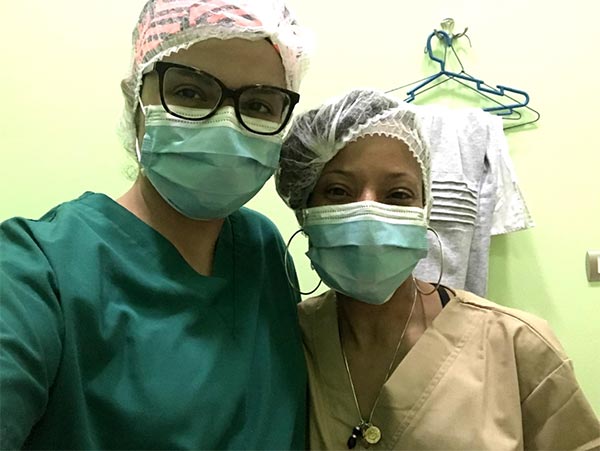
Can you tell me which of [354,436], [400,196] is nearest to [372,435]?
[354,436]

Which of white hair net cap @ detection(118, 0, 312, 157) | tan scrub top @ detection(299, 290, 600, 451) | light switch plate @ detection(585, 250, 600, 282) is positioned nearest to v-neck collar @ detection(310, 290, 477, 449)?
tan scrub top @ detection(299, 290, 600, 451)

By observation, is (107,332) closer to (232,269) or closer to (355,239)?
(232,269)

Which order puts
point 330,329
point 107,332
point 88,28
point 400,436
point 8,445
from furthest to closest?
point 88,28
point 330,329
point 400,436
point 107,332
point 8,445

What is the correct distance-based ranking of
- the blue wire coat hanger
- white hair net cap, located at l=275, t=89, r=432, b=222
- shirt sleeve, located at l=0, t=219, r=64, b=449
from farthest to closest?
the blue wire coat hanger, white hair net cap, located at l=275, t=89, r=432, b=222, shirt sleeve, located at l=0, t=219, r=64, b=449

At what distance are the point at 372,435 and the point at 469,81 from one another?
46.8 inches

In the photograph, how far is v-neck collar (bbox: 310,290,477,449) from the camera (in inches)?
42.4

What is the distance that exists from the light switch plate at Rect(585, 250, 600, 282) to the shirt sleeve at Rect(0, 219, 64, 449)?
1.58 m

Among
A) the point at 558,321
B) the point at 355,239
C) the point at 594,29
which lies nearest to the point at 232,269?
the point at 355,239

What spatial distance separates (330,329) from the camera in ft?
3.96

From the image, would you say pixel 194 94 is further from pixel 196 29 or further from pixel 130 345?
pixel 130 345

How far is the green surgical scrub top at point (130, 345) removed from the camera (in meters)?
0.73

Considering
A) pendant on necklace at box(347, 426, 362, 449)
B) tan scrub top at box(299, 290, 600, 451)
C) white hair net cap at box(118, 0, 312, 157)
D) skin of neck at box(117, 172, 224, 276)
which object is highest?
white hair net cap at box(118, 0, 312, 157)

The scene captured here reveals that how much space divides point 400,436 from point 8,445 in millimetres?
648

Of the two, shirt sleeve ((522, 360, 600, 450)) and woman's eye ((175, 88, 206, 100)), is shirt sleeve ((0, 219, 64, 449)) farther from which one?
shirt sleeve ((522, 360, 600, 450))
